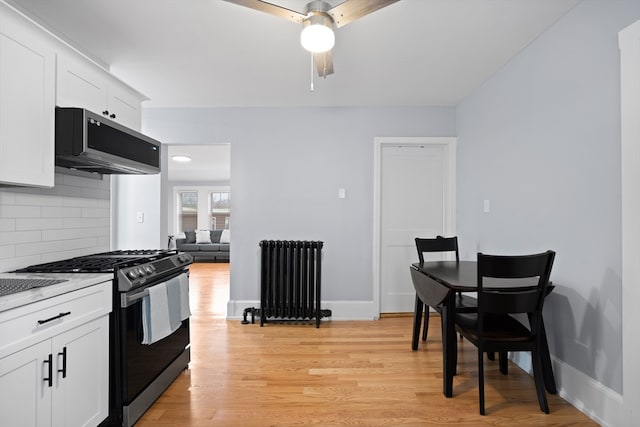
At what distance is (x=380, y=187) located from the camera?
366 centimetres

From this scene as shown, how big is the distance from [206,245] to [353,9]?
25.0ft

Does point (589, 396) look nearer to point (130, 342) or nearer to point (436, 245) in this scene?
point (436, 245)

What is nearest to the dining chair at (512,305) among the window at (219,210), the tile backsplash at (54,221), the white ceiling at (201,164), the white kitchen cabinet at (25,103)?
the white kitchen cabinet at (25,103)

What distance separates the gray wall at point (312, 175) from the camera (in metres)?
3.64

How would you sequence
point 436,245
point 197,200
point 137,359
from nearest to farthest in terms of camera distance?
point 137,359
point 436,245
point 197,200

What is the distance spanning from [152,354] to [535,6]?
10.1 feet

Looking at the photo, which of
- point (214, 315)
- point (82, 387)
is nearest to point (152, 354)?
point (82, 387)

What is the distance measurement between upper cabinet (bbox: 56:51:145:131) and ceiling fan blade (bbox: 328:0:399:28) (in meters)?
1.46

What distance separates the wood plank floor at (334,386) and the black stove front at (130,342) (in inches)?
5.6

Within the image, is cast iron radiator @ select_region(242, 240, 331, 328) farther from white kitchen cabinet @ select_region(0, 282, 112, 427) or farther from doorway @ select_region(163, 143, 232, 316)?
doorway @ select_region(163, 143, 232, 316)

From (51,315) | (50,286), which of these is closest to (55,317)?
(51,315)

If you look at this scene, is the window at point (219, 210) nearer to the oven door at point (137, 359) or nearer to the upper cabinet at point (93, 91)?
the upper cabinet at point (93, 91)

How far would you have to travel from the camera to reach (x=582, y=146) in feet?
6.31

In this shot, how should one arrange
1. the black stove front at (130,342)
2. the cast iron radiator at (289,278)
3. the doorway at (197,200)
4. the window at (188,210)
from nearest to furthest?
the black stove front at (130,342), the cast iron radiator at (289,278), the doorway at (197,200), the window at (188,210)
